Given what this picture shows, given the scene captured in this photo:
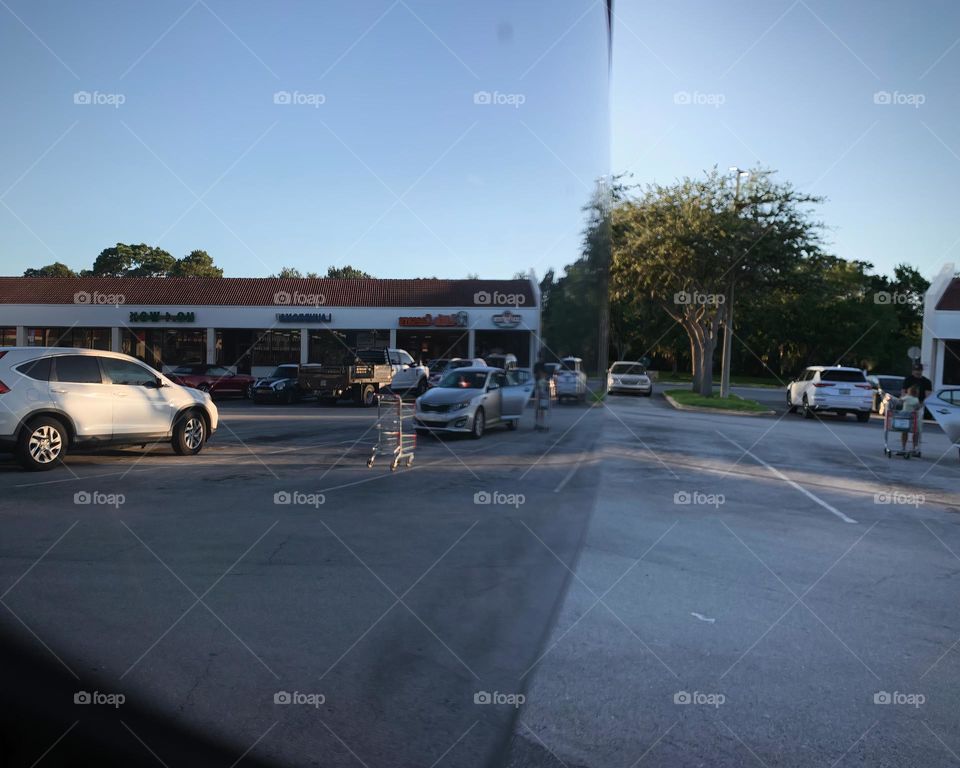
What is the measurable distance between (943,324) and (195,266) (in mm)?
29170

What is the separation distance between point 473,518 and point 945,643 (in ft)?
11.2

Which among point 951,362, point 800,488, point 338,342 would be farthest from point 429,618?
point 951,362

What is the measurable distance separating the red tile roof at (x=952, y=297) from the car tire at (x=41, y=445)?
26553 millimetres

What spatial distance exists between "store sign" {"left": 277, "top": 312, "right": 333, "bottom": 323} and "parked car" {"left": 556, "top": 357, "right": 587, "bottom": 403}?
48 cm

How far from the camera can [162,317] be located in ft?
3.94

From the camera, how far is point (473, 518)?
1.93 metres

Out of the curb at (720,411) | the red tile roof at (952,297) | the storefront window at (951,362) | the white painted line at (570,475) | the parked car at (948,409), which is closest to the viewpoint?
the white painted line at (570,475)

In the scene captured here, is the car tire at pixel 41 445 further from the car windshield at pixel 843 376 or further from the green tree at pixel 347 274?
the car windshield at pixel 843 376

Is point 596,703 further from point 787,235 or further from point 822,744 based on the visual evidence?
point 787,235

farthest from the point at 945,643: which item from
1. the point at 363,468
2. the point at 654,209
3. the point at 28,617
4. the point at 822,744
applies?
the point at 654,209

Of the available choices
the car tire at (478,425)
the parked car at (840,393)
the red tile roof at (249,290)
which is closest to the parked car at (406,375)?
the car tire at (478,425)

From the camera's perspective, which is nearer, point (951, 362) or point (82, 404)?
point (82, 404)

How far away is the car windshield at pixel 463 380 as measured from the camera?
1654 millimetres

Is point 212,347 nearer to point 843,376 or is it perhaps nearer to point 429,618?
point 429,618
